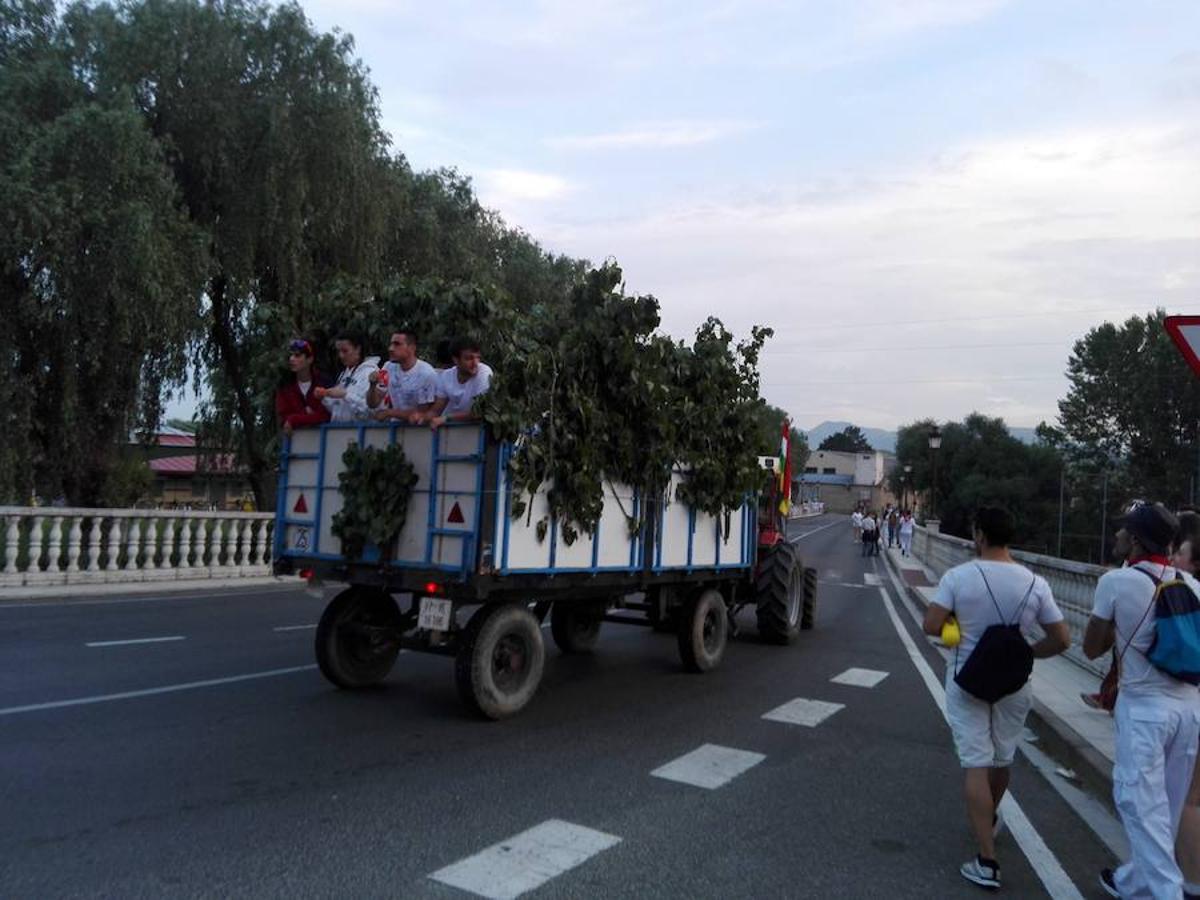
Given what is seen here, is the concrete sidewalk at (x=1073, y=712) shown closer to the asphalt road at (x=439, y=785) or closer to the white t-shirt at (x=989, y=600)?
the white t-shirt at (x=989, y=600)

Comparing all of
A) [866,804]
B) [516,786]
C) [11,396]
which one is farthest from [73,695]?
[11,396]

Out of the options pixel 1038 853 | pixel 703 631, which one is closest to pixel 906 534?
pixel 703 631

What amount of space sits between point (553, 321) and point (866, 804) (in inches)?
160

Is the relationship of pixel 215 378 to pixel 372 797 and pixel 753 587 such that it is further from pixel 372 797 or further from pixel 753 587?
pixel 372 797

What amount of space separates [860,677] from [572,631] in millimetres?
3018

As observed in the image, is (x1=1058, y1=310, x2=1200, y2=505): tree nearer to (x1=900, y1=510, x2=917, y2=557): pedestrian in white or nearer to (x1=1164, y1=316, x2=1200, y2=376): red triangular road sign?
(x1=900, y1=510, x2=917, y2=557): pedestrian in white

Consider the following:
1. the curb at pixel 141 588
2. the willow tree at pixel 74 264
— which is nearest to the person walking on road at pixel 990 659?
the curb at pixel 141 588

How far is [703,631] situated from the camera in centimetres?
954

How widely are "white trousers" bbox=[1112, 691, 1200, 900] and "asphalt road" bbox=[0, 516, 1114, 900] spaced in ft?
2.06

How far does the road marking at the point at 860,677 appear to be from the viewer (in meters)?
9.43

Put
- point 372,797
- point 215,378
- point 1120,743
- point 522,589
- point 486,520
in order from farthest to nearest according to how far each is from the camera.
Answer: point 215,378 → point 522,589 → point 486,520 → point 372,797 → point 1120,743

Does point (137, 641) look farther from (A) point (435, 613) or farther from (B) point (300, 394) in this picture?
(A) point (435, 613)

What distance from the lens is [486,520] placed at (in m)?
6.43

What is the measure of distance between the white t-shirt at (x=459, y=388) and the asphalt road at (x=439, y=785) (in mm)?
2275
